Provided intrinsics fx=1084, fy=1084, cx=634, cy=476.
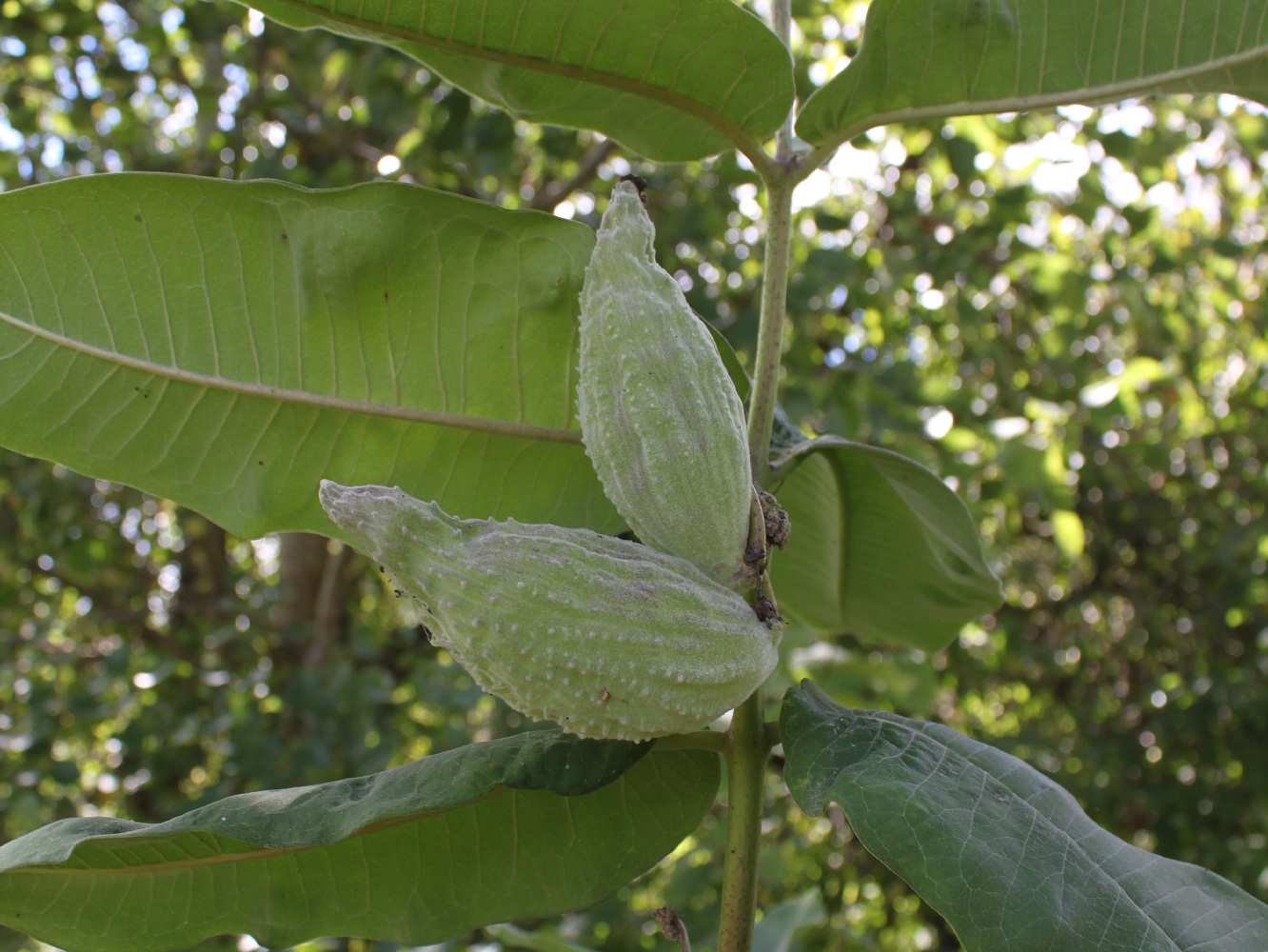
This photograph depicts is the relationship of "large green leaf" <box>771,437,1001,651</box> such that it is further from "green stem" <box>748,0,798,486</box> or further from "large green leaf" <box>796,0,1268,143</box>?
"large green leaf" <box>796,0,1268,143</box>

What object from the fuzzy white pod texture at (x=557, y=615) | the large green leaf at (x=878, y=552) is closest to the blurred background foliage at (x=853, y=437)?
the large green leaf at (x=878, y=552)

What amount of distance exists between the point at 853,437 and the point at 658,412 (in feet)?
7.25

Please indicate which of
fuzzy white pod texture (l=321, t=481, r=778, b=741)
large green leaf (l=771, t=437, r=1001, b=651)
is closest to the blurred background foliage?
large green leaf (l=771, t=437, r=1001, b=651)

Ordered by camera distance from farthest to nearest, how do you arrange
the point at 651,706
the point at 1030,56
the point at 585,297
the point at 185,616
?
the point at 185,616 → the point at 1030,56 → the point at 585,297 → the point at 651,706

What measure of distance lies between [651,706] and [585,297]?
351 mm

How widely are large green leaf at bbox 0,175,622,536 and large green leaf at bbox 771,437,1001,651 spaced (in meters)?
0.28

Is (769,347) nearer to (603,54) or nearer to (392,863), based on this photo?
(603,54)

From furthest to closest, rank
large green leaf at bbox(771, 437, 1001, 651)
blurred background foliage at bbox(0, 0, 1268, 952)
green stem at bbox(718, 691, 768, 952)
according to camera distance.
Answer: blurred background foliage at bbox(0, 0, 1268, 952) → large green leaf at bbox(771, 437, 1001, 651) → green stem at bbox(718, 691, 768, 952)

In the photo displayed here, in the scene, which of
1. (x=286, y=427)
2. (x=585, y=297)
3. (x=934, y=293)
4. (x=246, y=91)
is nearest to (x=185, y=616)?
(x=246, y=91)

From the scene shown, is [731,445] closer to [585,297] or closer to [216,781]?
[585,297]

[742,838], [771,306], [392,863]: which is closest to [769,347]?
[771,306]

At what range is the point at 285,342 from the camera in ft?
3.59

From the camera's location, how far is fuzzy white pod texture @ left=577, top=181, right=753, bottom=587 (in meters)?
0.87

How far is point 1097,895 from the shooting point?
0.85 m
